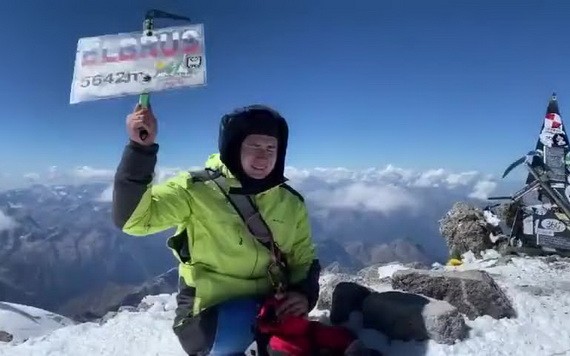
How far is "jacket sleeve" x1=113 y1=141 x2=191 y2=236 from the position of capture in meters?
3.62

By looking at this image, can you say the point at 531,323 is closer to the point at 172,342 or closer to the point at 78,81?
the point at 172,342

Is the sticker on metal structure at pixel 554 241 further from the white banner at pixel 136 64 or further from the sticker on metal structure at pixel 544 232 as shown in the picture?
the white banner at pixel 136 64

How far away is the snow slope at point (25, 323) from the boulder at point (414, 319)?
443 cm

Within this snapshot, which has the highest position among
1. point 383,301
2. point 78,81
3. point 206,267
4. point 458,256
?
point 78,81

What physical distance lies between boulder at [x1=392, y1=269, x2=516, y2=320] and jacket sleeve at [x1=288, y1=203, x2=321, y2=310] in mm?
1429

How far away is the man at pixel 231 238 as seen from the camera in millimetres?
4293

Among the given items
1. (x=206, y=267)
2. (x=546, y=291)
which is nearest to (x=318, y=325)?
(x=206, y=267)

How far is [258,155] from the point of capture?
4375mm

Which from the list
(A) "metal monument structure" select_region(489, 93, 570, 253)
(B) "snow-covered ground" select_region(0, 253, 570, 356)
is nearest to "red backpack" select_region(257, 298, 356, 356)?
(B) "snow-covered ground" select_region(0, 253, 570, 356)

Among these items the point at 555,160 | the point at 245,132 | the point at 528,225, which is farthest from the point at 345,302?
the point at 555,160

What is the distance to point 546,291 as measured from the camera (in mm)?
6453

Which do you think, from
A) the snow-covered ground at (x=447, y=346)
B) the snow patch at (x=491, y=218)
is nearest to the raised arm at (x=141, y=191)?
the snow-covered ground at (x=447, y=346)

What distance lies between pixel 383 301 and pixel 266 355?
136 centimetres

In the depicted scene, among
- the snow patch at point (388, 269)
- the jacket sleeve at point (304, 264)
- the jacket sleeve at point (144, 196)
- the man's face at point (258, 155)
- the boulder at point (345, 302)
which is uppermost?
the man's face at point (258, 155)
